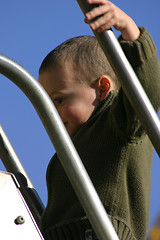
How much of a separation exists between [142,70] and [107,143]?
272 mm

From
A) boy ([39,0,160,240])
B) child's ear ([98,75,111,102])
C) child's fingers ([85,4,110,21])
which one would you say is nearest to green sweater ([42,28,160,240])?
boy ([39,0,160,240])

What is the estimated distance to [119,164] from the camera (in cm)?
118

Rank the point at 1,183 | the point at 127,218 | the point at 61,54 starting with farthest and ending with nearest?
the point at 61,54
the point at 127,218
the point at 1,183

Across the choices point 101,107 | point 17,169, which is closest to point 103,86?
point 101,107

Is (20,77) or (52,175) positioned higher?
(20,77)

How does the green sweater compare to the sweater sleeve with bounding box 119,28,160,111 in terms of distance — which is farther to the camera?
the green sweater

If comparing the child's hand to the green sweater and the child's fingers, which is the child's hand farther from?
the green sweater

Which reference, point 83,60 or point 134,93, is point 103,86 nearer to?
point 83,60

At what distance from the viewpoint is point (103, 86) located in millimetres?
1404

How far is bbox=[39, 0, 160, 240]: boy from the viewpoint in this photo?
1014 mm

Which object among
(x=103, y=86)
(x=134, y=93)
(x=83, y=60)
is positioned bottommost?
(x=134, y=93)

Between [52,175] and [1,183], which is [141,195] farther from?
[1,183]

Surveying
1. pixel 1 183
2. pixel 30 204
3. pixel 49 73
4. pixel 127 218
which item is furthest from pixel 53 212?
pixel 1 183

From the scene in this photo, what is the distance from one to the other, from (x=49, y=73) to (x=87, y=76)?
0.11 metres
